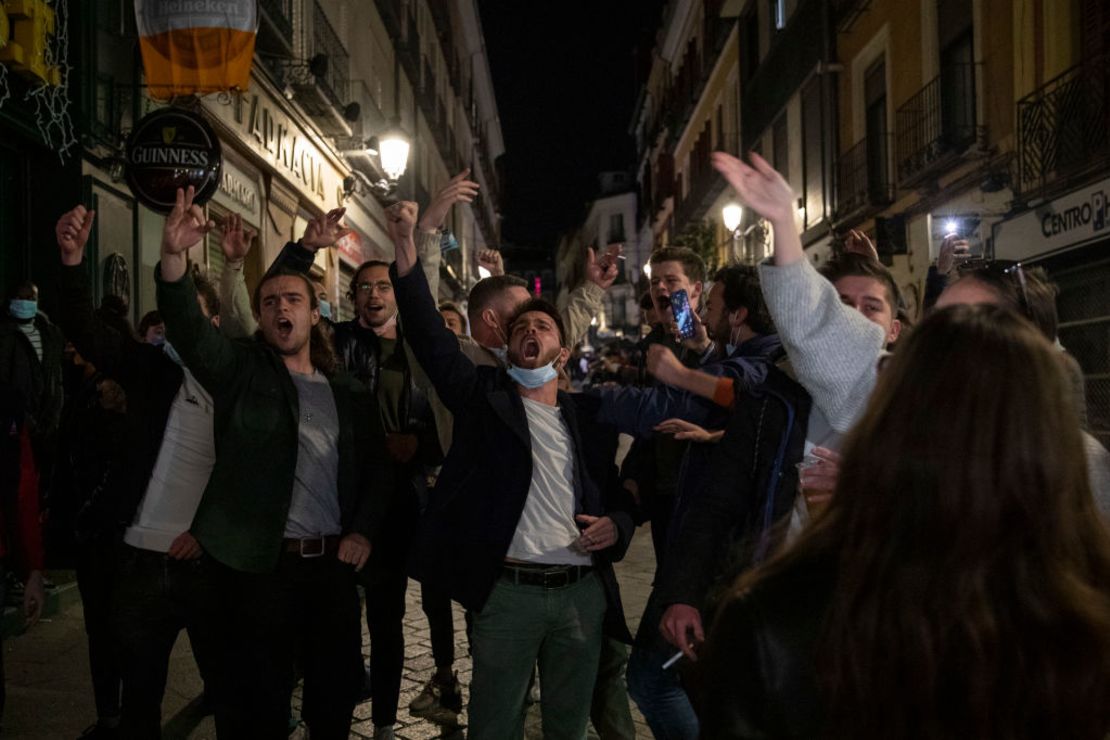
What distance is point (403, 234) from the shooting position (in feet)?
11.2

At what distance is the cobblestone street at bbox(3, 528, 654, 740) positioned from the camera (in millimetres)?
4484

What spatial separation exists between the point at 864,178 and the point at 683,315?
13.2 meters

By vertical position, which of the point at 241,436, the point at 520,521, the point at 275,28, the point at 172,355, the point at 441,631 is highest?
the point at 275,28

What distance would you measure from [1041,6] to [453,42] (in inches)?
979

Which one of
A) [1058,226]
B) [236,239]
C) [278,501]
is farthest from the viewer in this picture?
[1058,226]

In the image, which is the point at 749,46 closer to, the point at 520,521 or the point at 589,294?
the point at 589,294

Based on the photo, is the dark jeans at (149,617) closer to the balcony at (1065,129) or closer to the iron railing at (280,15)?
the iron railing at (280,15)

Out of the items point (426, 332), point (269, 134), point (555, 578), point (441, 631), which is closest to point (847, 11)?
point (269, 134)

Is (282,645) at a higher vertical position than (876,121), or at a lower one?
lower

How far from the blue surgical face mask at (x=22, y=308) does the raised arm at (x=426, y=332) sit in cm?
366

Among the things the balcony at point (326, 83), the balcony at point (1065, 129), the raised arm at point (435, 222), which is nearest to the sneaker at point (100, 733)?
the raised arm at point (435, 222)

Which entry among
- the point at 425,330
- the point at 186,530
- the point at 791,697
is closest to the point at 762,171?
the point at 791,697

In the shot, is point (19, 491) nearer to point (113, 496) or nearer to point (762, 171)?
point (113, 496)

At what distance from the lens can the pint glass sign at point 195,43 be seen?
7.13 metres
